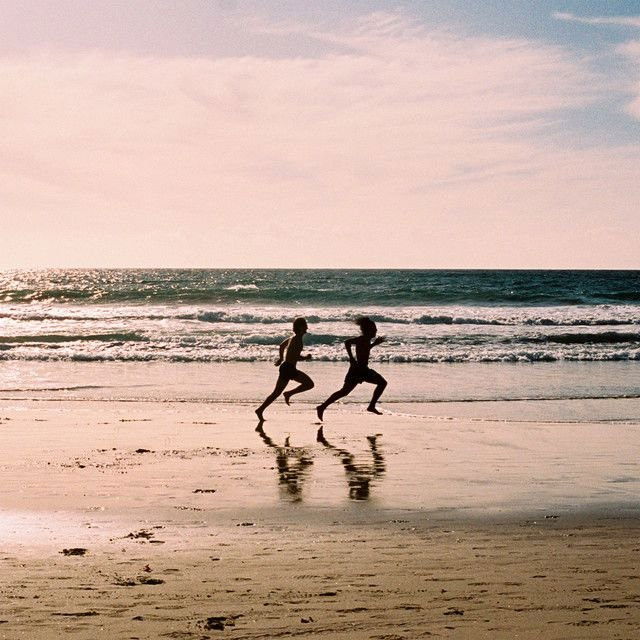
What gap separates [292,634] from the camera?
4.45 meters

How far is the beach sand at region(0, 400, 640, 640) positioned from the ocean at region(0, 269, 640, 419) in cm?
593

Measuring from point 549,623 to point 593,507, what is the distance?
10.6 feet

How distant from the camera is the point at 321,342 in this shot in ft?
102

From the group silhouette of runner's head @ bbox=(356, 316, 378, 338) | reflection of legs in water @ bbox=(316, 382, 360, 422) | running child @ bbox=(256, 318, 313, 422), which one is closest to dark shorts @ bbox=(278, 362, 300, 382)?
running child @ bbox=(256, 318, 313, 422)

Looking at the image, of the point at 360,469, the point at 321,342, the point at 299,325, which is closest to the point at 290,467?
the point at 360,469

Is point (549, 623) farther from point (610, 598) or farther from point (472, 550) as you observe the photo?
point (472, 550)

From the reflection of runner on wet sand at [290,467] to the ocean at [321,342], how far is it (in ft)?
19.1

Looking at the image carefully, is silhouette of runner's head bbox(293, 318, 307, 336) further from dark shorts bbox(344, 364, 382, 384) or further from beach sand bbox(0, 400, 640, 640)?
beach sand bbox(0, 400, 640, 640)

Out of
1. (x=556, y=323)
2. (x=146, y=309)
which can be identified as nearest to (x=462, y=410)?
(x=556, y=323)

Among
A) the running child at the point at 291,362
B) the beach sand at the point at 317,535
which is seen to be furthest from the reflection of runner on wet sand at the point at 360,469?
the running child at the point at 291,362

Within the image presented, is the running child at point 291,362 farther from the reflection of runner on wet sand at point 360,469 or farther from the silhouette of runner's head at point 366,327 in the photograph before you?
the reflection of runner on wet sand at point 360,469

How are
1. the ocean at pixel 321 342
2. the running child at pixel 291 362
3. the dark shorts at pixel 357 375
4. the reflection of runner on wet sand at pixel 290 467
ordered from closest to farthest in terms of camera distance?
the reflection of runner on wet sand at pixel 290 467 < the dark shorts at pixel 357 375 < the running child at pixel 291 362 < the ocean at pixel 321 342

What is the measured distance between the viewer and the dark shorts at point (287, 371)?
1376 cm

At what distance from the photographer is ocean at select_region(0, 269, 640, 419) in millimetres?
19266
